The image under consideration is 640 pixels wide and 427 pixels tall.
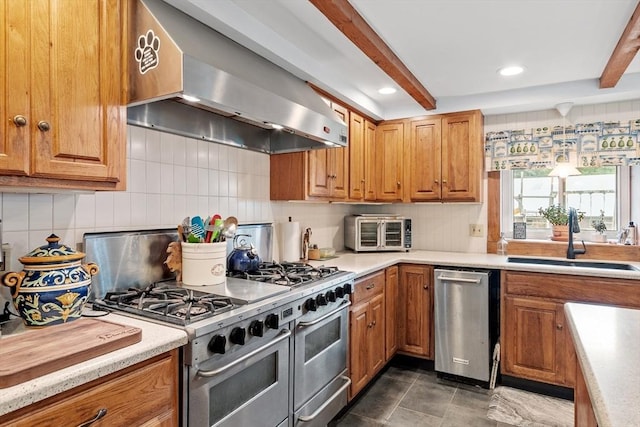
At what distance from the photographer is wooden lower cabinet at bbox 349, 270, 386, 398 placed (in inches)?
97.5

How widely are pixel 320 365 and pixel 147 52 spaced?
168 cm

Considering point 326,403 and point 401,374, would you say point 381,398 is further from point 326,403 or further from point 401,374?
point 326,403

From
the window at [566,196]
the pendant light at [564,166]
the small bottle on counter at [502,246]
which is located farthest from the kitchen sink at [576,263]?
the pendant light at [564,166]

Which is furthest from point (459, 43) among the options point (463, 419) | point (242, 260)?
point (463, 419)

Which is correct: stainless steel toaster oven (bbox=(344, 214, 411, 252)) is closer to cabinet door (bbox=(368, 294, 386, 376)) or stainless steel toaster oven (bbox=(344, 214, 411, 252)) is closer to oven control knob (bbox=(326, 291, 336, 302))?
cabinet door (bbox=(368, 294, 386, 376))

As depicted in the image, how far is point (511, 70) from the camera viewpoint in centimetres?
270

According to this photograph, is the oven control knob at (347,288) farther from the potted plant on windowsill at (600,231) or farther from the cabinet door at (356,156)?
the potted plant on windowsill at (600,231)

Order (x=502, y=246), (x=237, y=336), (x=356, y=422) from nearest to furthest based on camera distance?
(x=237, y=336), (x=356, y=422), (x=502, y=246)

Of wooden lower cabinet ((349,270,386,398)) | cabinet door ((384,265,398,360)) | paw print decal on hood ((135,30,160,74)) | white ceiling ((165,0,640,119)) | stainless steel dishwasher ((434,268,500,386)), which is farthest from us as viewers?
cabinet door ((384,265,398,360))

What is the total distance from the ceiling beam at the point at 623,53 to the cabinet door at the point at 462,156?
0.91m

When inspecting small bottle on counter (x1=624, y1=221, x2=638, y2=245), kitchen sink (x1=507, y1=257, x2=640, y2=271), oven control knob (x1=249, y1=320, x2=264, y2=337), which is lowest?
oven control knob (x1=249, y1=320, x2=264, y2=337)

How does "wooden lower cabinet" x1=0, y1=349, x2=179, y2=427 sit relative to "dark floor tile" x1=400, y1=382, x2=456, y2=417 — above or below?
above

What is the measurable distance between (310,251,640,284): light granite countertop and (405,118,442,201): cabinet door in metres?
0.56

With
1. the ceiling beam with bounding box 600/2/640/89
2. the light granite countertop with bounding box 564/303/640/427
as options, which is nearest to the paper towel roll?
the light granite countertop with bounding box 564/303/640/427
